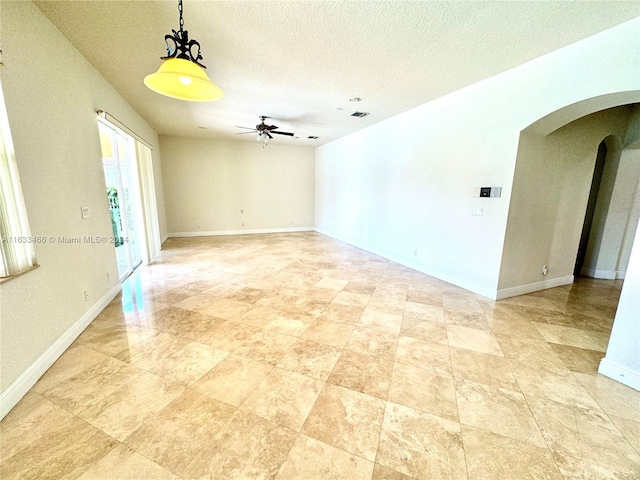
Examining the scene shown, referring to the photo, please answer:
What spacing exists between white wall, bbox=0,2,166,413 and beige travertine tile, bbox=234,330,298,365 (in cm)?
147

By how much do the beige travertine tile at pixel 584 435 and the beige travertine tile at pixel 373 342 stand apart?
101 cm

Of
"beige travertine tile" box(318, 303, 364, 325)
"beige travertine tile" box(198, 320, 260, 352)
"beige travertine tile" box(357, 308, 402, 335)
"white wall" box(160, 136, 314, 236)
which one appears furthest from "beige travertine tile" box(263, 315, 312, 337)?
"white wall" box(160, 136, 314, 236)

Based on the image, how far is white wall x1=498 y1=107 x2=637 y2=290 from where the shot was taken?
3.12 m

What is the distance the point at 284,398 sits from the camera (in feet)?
5.68

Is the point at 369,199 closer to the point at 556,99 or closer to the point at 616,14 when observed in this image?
the point at 556,99

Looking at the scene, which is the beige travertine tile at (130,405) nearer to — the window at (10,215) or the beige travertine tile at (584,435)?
the window at (10,215)

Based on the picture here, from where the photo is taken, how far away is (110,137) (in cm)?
371

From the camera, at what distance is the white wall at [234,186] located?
7.14m

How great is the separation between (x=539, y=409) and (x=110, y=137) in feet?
18.6

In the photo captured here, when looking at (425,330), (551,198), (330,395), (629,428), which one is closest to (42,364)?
(330,395)

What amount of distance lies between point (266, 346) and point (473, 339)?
6.61 feet

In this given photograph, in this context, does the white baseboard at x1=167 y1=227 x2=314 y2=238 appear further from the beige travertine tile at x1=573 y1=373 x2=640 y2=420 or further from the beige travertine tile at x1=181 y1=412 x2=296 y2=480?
the beige travertine tile at x1=573 y1=373 x2=640 y2=420

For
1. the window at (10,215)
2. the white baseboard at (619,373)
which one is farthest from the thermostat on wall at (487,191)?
the window at (10,215)

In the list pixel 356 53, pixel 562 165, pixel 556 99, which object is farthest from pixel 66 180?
pixel 562 165
